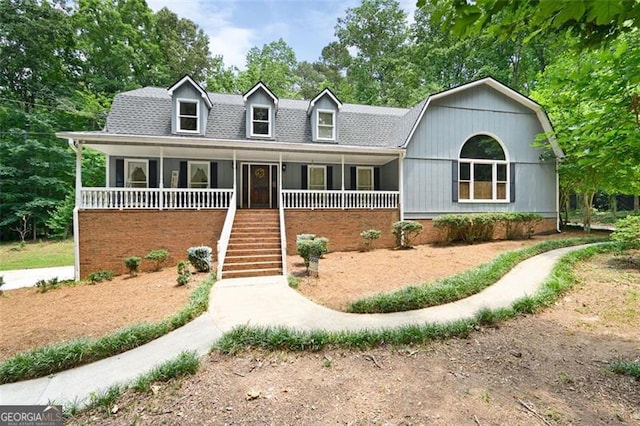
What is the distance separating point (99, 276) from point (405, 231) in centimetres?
1057

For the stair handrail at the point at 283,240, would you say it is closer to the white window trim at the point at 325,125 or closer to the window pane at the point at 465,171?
the white window trim at the point at 325,125

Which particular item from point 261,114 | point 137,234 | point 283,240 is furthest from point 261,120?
point 137,234

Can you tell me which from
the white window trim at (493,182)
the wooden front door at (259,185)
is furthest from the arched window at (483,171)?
the wooden front door at (259,185)

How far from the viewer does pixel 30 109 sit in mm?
21359

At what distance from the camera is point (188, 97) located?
11.9 meters

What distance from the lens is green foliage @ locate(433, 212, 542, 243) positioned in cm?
1191

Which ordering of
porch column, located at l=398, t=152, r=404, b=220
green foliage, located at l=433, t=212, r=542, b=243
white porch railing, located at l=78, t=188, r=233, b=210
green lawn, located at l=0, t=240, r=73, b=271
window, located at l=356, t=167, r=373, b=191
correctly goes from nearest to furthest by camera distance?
1. white porch railing, located at l=78, t=188, r=233, b=210
2. green foliage, located at l=433, t=212, r=542, b=243
3. porch column, located at l=398, t=152, r=404, b=220
4. green lawn, located at l=0, t=240, r=73, b=271
5. window, located at l=356, t=167, r=373, b=191

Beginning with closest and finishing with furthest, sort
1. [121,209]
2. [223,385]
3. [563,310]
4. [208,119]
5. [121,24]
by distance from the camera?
[223,385], [563,310], [121,209], [208,119], [121,24]

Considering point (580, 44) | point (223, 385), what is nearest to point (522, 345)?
point (580, 44)

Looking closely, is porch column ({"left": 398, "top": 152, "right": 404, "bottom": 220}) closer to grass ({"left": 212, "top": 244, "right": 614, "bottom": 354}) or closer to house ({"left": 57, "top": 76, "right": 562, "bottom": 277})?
house ({"left": 57, "top": 76, "right": 562, "bottom": 277})

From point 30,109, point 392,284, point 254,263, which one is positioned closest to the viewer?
point 392,284

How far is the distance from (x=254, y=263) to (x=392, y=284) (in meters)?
4.06

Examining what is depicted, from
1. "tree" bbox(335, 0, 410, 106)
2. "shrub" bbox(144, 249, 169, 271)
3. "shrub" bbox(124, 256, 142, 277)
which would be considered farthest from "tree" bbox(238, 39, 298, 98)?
"shrub" bbox(124, 256, 142, 277)

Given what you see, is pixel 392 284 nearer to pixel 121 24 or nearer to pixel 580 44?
pixel 580 44
